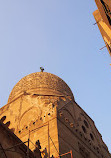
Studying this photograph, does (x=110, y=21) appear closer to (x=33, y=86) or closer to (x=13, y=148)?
(x=13, y=148)

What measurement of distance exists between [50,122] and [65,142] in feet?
4.87

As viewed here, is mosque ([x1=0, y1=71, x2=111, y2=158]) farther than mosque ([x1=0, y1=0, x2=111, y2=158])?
Yes

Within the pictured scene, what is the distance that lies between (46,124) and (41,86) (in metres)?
6.68

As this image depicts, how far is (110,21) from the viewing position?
364 inches

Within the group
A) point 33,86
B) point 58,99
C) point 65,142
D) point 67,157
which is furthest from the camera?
point 33,86

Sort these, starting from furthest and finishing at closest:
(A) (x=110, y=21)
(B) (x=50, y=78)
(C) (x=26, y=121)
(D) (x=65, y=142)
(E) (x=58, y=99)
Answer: (B) (x=50, y=78) → (E) (x=58, y=99) → (C) (x=26, y=121) → (D) (x=65, y=142) → (A) (x=110, y=21)

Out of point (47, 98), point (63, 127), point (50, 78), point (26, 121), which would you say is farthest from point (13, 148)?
point (50, 78)

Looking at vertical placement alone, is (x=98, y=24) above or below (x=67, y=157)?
above

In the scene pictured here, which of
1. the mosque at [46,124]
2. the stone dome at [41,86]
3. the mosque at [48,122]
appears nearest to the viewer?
the mosque at [48,122]

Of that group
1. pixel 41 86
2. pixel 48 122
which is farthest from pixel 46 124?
pixel 41 86

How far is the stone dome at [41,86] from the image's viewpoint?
739 inches

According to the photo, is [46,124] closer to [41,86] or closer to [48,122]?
[48,122]

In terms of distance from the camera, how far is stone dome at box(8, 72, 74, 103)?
18766mm

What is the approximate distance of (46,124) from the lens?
1274 centimetres
